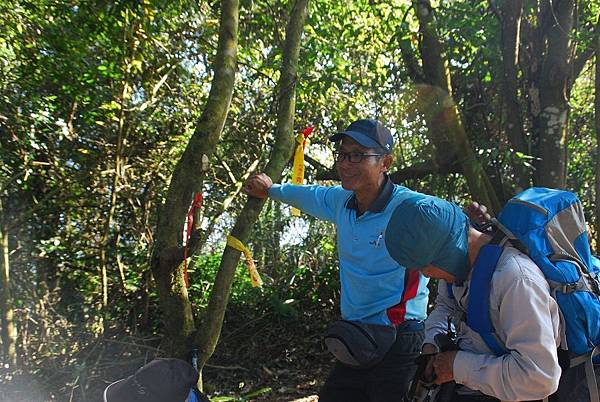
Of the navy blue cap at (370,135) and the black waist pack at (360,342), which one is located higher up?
the navy blue cap at (370,135)

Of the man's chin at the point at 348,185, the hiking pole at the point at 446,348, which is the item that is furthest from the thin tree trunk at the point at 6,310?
the hiking pole at the point at 446,348

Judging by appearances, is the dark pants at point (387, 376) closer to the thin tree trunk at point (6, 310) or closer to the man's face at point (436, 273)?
the man's face at point (436, 273)

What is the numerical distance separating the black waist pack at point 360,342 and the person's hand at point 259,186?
820 millimetres

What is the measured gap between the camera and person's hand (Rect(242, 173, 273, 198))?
285 cm

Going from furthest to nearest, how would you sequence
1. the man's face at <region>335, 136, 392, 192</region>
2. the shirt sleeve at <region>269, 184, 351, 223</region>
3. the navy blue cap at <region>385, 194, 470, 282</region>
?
1. the shirt sleeve at <region>269, 184, 351, 223</region>
2. the man's face at <region>335, 136, 392, 192</region>
3. the navy blue cap at <region>385, 194, 470, 282</region>

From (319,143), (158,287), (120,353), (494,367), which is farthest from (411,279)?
(319,143)

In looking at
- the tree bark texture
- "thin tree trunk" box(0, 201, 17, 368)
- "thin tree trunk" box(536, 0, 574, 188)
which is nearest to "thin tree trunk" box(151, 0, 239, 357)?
"thin tree trunk" box(0, 201, 17, 368)

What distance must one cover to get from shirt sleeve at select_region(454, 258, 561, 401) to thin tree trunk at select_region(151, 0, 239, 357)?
1.50 metres

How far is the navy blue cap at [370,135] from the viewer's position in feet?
8.48

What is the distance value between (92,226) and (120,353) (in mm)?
1689

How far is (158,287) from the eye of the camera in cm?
273

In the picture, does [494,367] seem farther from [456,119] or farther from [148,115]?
[148,115]

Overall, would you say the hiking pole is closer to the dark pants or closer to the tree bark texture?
the dark pants

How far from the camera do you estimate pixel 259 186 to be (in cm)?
Result: 285
